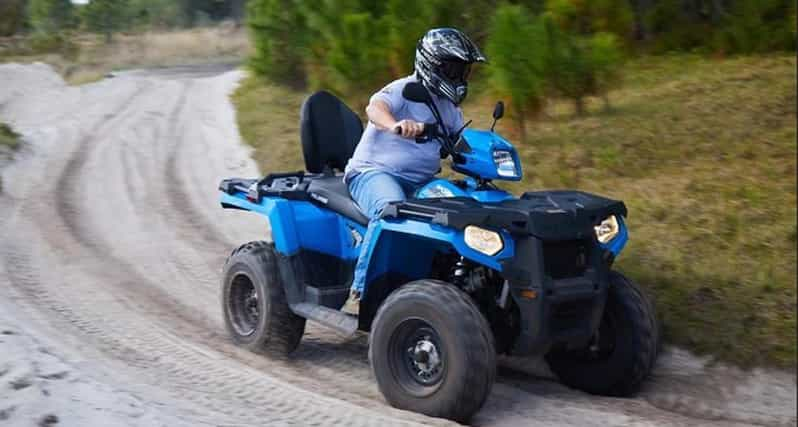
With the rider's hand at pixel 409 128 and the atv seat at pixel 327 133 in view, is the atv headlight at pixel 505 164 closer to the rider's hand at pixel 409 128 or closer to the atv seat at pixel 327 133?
the rider's hand at pixel 409 128

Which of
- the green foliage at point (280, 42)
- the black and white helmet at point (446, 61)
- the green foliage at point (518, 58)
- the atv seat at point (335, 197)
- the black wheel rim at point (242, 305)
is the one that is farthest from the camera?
the green foliage at point (280, 42)

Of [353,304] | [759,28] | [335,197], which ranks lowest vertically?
[353,304]

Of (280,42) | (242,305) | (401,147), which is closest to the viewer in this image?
(401,147)

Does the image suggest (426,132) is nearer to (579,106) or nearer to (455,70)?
(455,70)

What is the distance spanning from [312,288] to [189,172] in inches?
282

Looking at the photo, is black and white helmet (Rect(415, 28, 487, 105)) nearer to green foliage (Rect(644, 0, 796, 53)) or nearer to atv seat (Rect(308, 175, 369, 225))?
atv seat (Rect(308, 175, 369, 225))

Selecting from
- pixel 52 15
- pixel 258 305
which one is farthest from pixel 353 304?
pixel 52 15

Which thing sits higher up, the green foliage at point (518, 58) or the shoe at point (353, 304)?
the green foliage at point (518, 58)

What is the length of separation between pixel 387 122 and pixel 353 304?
1.04 metres

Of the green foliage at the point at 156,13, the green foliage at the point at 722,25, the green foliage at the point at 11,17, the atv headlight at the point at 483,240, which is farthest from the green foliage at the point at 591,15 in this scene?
the green foliage at the point at 156,13

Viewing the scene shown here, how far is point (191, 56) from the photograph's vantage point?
44281mm

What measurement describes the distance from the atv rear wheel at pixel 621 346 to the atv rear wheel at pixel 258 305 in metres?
1.79

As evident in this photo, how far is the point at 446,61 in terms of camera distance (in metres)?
5.63

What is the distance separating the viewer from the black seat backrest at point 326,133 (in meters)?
6.80
